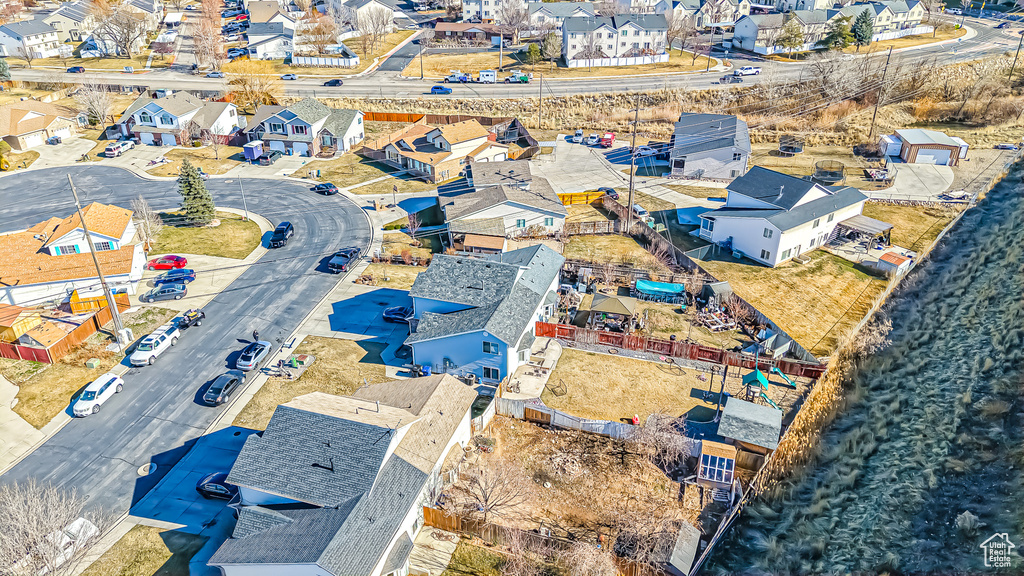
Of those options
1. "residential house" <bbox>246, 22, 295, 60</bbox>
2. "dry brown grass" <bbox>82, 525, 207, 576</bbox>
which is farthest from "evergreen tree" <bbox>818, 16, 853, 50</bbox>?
"dry brown grass" <bbox>82, 525, 207, 576</bbox>

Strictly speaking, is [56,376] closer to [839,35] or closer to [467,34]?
[467,34]

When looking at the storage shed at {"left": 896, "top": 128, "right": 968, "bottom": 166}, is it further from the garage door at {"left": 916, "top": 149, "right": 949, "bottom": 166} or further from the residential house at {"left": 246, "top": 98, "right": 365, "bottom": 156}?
the residential house at {"left": 246, "top": 98, "right": 365, "bottom": 156}

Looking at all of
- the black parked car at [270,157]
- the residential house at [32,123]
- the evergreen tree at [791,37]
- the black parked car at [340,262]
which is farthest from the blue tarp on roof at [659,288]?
the evergreen tree at [791,37]

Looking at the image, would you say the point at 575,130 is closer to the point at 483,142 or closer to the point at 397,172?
the point at 483,142

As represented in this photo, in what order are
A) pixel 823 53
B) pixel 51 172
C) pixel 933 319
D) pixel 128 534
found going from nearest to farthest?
pixel 128 534
pixel 933 319
pixel 51 172
pixel 823 53

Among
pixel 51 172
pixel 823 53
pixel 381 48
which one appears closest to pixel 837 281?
pixel 823 53

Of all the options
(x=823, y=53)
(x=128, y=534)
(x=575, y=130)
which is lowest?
(x=128, y=534)

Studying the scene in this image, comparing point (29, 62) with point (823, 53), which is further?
point (29, 62)
